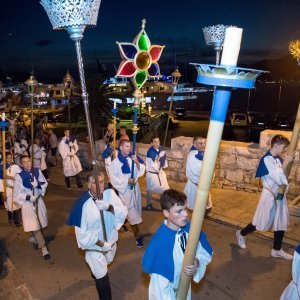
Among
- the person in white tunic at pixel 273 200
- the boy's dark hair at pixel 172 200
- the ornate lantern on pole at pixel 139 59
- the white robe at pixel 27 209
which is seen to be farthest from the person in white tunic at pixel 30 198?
the person in white tunic at pixel 273 200

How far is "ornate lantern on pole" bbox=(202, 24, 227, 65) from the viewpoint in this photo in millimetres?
5176

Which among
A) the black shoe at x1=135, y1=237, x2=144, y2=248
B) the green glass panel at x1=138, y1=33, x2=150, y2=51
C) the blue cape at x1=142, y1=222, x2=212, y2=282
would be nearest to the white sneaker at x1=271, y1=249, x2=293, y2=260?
the black shoe at x1=135, y1=237, x2=144, y2=248

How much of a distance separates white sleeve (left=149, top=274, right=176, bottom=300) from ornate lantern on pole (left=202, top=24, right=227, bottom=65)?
11.6ft

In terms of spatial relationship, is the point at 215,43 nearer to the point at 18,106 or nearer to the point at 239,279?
the point at 239,279

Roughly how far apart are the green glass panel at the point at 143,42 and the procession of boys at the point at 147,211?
1839 mm

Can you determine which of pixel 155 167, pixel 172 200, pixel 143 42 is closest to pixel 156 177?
pixel 155 167

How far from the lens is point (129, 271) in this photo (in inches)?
202

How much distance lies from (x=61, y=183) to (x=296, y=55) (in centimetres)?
775

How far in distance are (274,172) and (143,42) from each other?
2.72 m

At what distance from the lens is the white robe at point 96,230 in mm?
3809

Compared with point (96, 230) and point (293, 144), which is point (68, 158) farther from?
point (293, 144)

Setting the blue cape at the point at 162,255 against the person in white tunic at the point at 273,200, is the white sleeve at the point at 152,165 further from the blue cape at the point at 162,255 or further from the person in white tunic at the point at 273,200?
the blue cape at the point at 162,255

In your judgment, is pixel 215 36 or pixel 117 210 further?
pixel 215 36

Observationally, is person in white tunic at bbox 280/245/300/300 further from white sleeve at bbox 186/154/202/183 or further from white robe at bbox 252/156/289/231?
white sleeve at bbox 186/154/202/183
